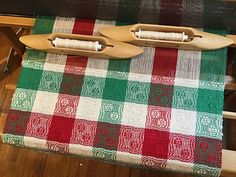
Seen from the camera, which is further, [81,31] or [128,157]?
[81,31]

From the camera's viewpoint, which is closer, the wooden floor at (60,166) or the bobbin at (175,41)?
the bobbin at (175,41)

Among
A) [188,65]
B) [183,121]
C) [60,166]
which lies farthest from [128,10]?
[60,166]

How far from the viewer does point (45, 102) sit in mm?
849

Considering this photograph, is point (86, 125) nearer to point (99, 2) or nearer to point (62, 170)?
point (99, 2)

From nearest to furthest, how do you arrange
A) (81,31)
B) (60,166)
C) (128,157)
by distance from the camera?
(128,157)
(81,31)
(60,166)

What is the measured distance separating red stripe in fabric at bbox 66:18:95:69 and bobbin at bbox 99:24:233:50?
0.08 meters

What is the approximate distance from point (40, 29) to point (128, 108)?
347mm

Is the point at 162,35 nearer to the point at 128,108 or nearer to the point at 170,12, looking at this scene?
the point at 170,12

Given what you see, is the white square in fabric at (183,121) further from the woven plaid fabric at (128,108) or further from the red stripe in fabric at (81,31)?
the red stripe in fabric at (81,31)

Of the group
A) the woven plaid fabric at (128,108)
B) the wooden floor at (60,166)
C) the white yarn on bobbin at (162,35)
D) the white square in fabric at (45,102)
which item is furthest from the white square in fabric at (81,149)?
the wooden floor at (60,166)

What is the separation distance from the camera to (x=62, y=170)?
142 centimetres

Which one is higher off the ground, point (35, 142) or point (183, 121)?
point (183, 121)

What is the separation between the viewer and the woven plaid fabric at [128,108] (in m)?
0.79

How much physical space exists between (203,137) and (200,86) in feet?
0.43
